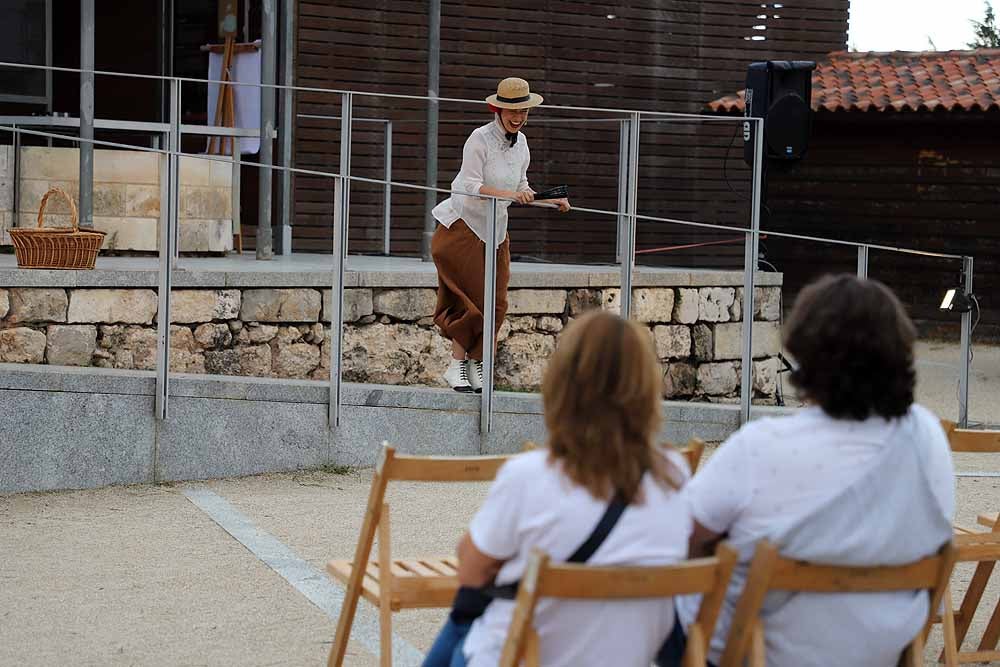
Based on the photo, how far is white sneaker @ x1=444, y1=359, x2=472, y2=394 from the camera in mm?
7328

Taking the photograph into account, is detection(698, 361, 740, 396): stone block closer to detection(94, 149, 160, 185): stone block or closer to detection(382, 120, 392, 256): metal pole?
detection(382, 120, 392, 256): metal pole

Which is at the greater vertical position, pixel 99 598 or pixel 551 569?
pixel 551 569

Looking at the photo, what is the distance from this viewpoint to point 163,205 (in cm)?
659

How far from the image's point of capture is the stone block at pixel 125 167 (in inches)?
357

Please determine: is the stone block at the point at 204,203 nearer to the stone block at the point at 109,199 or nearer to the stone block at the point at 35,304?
the stone block at the point at 109,199

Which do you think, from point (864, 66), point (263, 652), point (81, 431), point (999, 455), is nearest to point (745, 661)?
point (263, 652)

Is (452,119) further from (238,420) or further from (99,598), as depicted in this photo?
(99,598)

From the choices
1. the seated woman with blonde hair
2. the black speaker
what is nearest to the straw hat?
the seated woman with blonde hair

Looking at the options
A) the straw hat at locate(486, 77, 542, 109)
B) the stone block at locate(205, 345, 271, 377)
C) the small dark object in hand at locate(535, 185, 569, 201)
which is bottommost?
the stone block at locate(205, 345, 271, 377)

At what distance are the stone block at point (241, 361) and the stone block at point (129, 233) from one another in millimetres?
1463

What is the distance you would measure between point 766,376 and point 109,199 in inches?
173

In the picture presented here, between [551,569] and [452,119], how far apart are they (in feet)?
26.6

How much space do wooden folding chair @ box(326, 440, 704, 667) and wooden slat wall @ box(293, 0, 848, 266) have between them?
4.97m

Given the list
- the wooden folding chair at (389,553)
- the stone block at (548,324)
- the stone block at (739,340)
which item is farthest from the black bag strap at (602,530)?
the stone block at (739,340)
